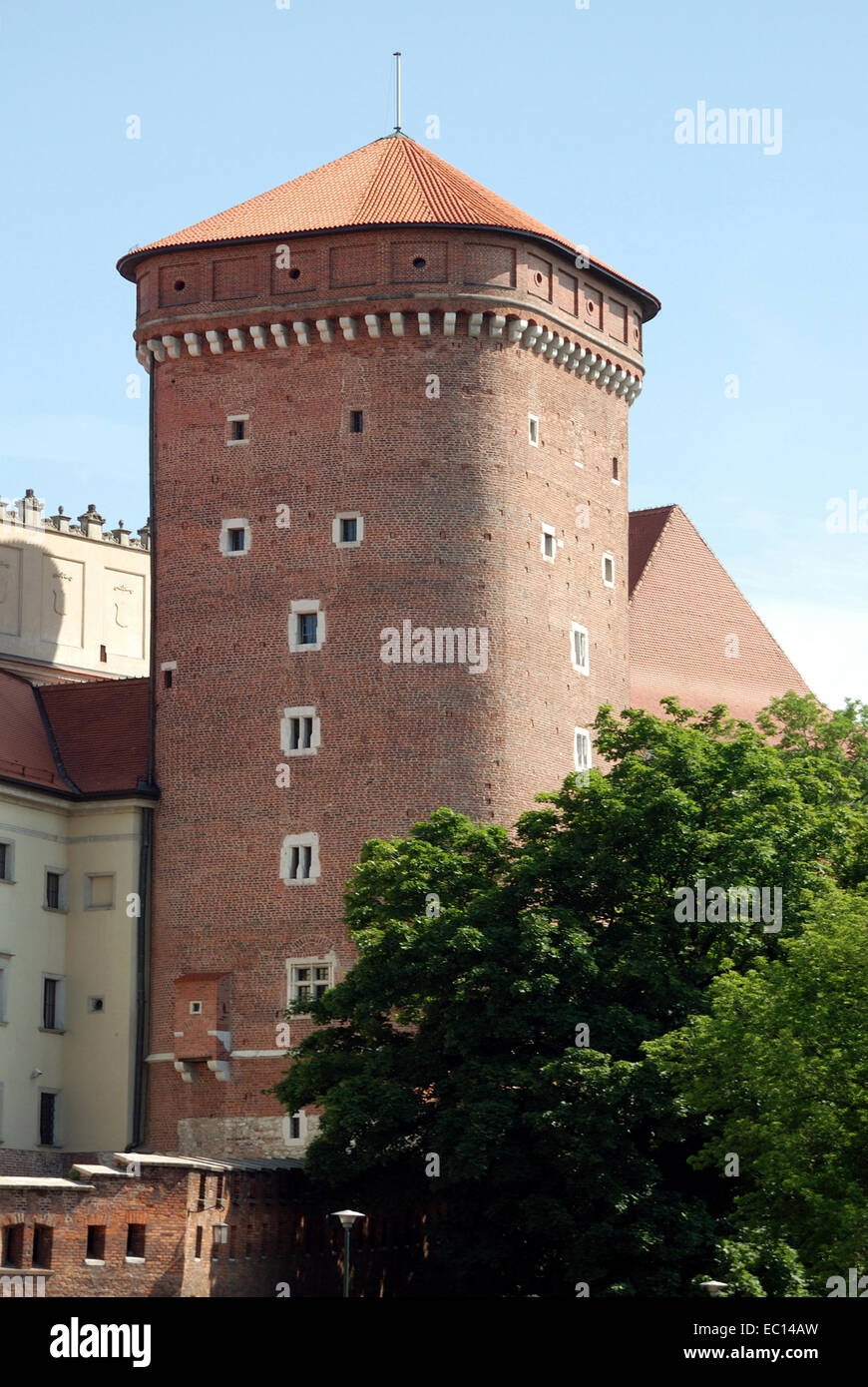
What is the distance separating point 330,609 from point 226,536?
3240 mm

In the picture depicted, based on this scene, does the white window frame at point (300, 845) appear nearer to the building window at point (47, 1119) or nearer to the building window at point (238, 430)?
the building window at point (47, 1119)

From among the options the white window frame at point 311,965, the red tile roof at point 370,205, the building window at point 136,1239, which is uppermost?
the red tile roof at point 370,205

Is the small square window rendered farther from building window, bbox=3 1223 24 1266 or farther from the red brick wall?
building window, bbox=3 1223 24 1266

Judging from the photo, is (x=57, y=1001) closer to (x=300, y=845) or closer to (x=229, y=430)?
(x=300, y=845)

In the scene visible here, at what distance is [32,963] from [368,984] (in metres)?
10.9

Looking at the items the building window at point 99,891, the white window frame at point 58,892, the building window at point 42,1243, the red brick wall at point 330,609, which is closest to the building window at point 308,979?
the red brick wall at point 330,609

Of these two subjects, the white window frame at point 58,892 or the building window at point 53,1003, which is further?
the white window frame at point 58,892

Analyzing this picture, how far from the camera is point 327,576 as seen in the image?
5688 cm

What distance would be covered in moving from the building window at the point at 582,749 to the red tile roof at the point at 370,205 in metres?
11.2

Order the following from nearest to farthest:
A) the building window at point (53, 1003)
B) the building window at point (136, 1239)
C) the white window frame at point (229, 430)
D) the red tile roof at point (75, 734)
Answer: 1. the building window at point (136, 1239)
2. the building window at point (53, 1003)
3. the white window frame at point (229, 430)
4. the red tile roof at point (75, 734)

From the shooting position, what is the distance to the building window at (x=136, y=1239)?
4672 centimetres

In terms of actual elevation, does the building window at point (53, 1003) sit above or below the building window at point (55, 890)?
below

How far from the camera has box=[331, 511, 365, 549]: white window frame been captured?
5681 cm
